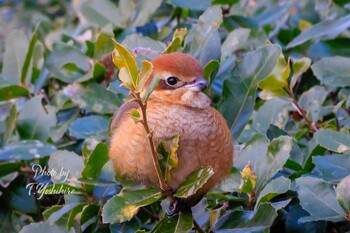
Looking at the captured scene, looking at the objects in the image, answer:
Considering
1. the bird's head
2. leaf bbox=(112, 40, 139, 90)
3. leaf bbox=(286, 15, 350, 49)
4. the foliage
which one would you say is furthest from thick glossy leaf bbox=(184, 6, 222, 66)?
leaf bbox=(112, 40, 139, 90)

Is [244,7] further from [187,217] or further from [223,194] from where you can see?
[187,217]

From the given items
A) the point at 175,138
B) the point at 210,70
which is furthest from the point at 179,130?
the point at 210,70

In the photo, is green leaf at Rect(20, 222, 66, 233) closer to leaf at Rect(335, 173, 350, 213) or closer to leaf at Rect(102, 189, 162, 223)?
leaf at Rect(102, 189, 162, 223)

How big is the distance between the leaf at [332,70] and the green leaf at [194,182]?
2.76 ft

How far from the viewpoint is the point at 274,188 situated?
2.16 m

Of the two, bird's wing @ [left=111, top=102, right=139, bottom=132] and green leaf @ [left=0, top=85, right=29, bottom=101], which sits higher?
bird's wing @ [left=111, top=102, right=139, bottom=132]

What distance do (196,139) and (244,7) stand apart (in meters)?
1.76

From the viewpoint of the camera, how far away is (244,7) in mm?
3949

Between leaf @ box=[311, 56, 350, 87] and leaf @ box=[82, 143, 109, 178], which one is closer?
leaf @ box=[82, 143, 109, 178]

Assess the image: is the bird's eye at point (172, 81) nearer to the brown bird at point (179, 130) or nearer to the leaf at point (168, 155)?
the brown bird at point (179, 130)

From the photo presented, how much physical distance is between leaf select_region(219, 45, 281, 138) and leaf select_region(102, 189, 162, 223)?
0.58 metres

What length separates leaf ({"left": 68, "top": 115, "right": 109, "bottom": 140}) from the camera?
281 centimetres

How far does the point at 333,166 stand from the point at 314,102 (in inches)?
21.2

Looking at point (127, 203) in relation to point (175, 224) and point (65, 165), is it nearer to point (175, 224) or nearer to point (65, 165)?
point (175, 224)
